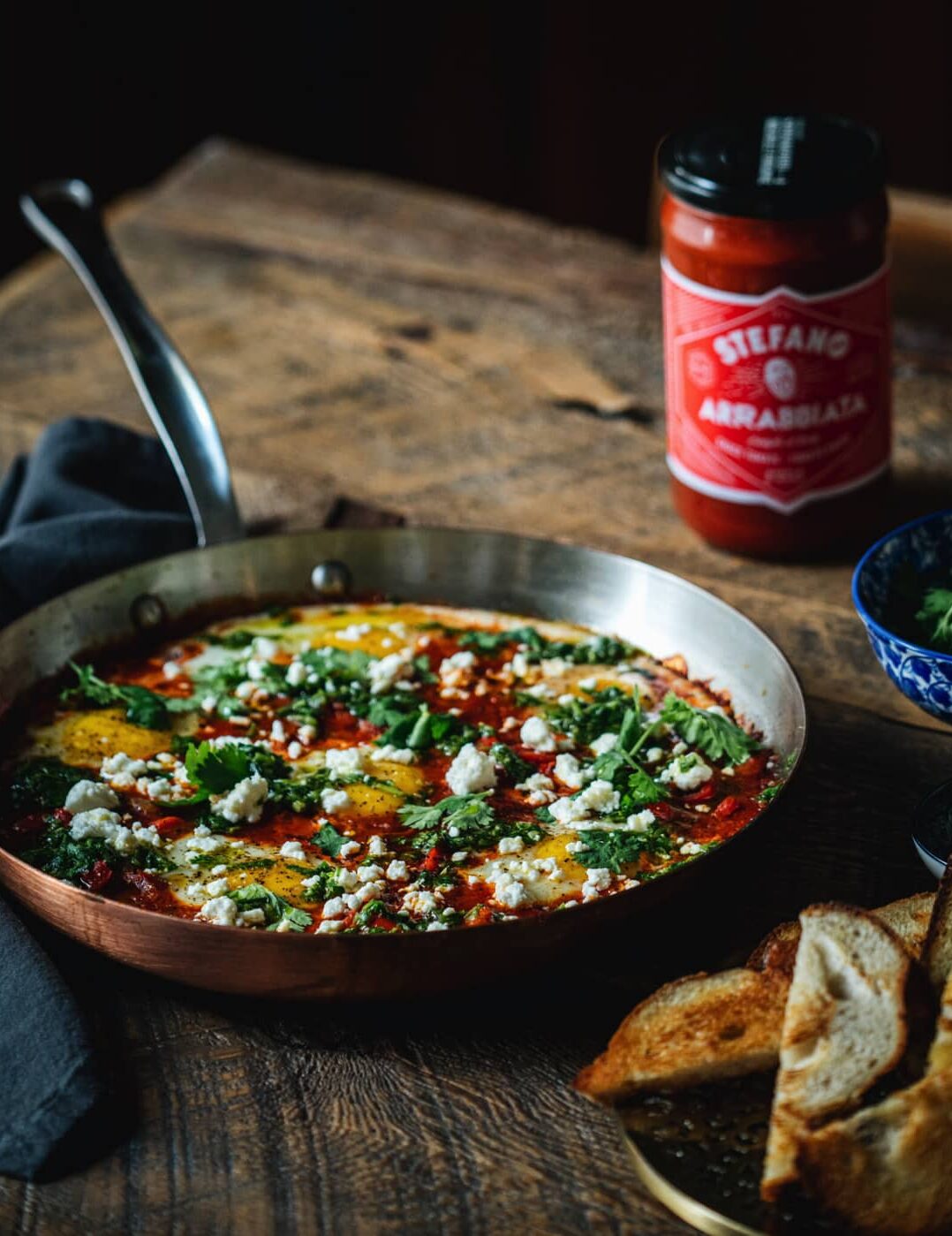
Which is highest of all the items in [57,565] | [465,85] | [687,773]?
[687,773]

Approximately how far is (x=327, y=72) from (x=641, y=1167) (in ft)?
16.2

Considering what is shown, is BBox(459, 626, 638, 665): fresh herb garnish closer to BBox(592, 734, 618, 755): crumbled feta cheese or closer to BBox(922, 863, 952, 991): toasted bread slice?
BBox(592, 734, 618, 755): crumbled feta cheese

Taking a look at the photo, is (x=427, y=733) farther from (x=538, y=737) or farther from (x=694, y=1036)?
(x=694, y=1036)

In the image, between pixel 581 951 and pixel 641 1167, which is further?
pixel 581 951

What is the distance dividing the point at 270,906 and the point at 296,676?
51 cm

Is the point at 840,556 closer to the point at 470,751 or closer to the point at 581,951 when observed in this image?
the point at 470,751

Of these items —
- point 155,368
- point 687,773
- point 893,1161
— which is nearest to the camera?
point 893,1161

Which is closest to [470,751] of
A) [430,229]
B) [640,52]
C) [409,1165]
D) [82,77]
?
[409,1165]

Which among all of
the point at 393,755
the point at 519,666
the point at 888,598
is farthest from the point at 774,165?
the point at 393,755

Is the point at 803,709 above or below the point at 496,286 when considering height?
above

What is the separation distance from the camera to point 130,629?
228 centimetres

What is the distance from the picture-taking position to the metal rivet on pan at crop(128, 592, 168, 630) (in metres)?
2.28

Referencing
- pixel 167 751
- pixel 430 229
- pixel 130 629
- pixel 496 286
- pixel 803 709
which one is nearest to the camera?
pixel 803 709

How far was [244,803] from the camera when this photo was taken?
1.84 metres
